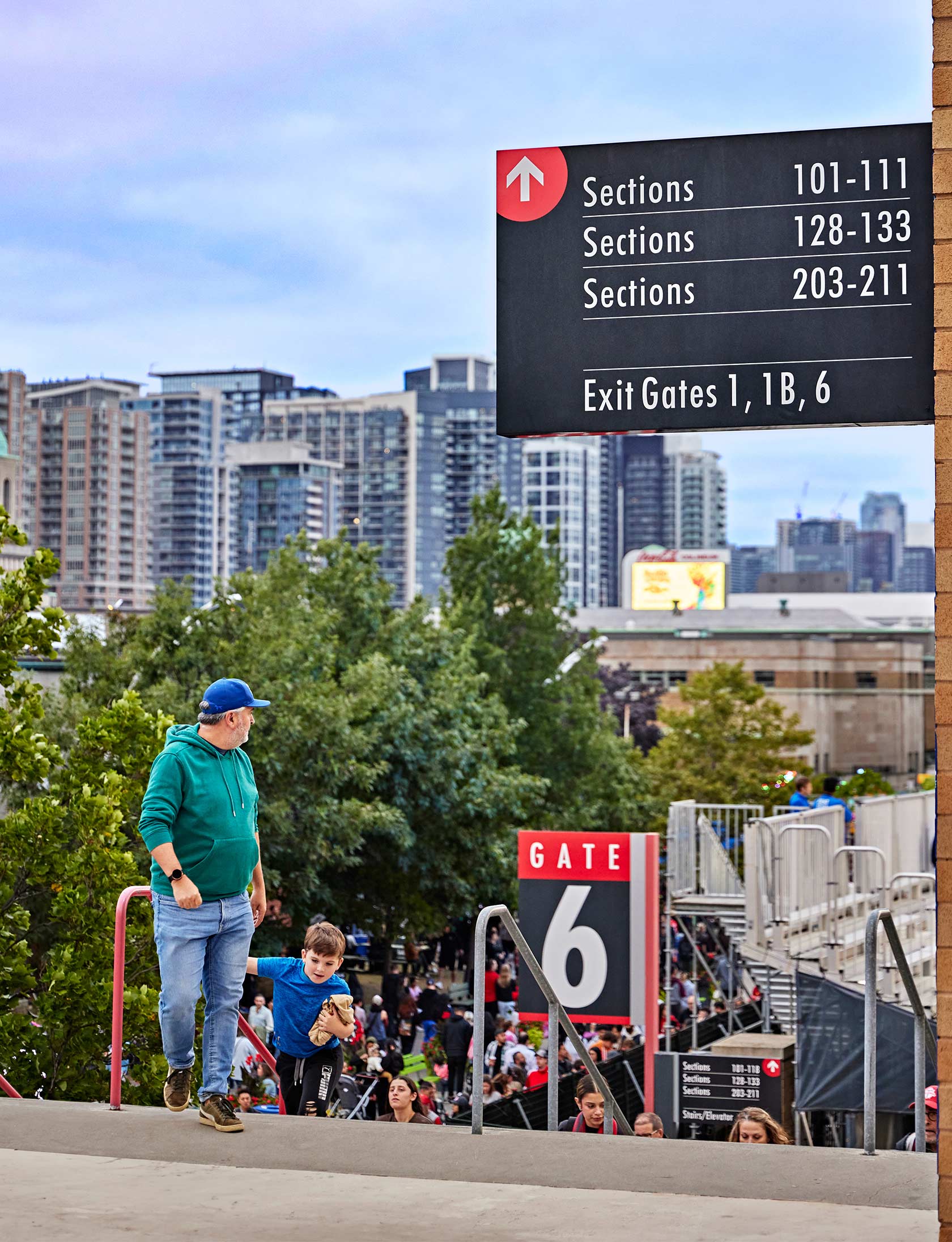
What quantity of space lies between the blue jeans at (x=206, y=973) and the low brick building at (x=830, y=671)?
9719 centimetres

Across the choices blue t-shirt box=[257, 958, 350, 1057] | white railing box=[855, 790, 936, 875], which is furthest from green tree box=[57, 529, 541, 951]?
blue t-shirt box=[257, 958, 350, 1057]

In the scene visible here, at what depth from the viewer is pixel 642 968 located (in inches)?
439

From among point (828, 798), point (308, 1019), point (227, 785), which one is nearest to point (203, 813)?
point (227, 785)

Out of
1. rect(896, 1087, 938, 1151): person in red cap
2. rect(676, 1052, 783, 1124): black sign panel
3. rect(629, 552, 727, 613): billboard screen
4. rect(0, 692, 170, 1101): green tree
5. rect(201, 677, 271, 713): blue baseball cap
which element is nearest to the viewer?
rect(201, 677, 271, 713): blue baseball cap

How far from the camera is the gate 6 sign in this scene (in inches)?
442

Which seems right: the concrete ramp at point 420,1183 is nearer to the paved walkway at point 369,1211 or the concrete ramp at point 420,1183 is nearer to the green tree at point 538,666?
the paved walkway at point 369,1211

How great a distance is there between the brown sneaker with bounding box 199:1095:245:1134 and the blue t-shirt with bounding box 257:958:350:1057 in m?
0.65

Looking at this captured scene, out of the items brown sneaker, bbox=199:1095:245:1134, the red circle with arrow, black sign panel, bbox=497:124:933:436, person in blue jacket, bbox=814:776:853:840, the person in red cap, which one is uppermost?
the red circle with arrow

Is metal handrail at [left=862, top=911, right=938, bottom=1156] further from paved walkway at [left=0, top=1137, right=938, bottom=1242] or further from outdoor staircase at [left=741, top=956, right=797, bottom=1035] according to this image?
outdoor staircase at [left=741, top=956, right=797, bottom=1035]

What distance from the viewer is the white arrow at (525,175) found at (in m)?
5.49

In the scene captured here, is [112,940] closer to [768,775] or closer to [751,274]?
[751,274]

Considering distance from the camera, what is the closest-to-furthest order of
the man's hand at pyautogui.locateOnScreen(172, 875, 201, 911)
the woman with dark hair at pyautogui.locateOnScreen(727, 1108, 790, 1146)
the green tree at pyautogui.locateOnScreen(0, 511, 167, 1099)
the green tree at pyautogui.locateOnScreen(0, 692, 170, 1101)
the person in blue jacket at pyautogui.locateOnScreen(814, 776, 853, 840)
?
the man's hand at pyautogui.locateOnScreen(172, 875, 201, 911) < the woman with dark hair at pyautogui.locateOnScreen(727, 1108, 790, 1146) < the green tree at pyautogui.locateOnScreen(0, 692, 170, 1101) < the green tree at pyautogui.locateOnScreen(0, 511, 167, 1099) < the person in blue jacket at pyautogui.locateOnScreen(814, 776, 853, 840)

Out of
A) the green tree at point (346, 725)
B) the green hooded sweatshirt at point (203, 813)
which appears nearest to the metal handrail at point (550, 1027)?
the green hooded sweatshirt at point (203, 813)

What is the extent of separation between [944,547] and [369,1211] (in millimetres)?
2732
